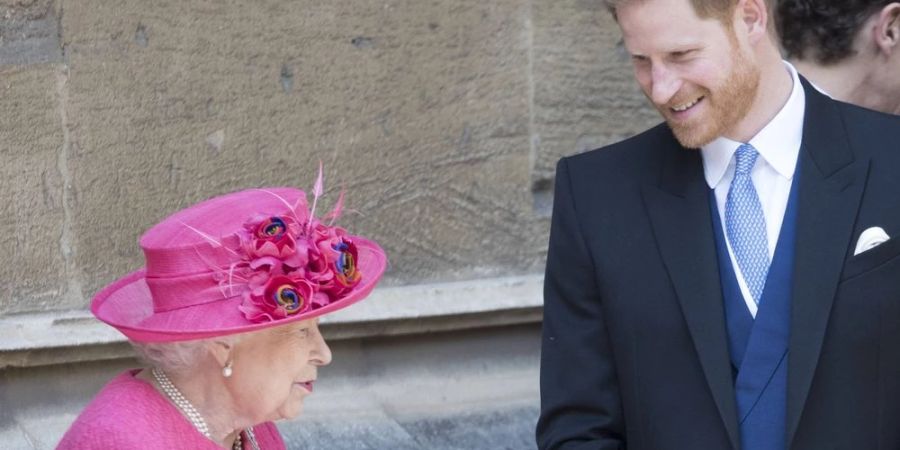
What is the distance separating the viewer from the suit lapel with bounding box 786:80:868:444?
2592 mm

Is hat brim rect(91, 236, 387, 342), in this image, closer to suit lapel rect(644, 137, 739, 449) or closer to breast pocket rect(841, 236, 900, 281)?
suit lapel rect(644, 137, 739, 449)

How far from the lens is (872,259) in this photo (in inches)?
104

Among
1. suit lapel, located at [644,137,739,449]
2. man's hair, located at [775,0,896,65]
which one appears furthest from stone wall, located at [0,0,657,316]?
Answer: suit lapel, located at [644,137,739,449]

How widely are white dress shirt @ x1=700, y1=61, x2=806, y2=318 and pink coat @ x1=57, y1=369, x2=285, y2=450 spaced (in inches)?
39.0

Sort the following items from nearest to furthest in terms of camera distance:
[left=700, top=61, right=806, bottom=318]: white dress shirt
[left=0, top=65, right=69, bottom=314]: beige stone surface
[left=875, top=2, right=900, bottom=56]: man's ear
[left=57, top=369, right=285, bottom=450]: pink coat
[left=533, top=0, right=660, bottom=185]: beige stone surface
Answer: [left=57, top=369, right=285, bottom=450]: pink coat, [left=700, top=61, right=806, bottom=318]: white dress shirt, [left=875, top=2, right=900, bottom=56]: man's ear, [left=0, top=65, right=69, bottom=314]: beige stone surface, [left=533, top=0, right=660, bottom=185]: beige stone surface

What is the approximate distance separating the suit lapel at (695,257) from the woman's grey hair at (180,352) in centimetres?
78

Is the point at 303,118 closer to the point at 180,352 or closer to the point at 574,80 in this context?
the point at 574,80

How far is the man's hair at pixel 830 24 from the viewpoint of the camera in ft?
10.9

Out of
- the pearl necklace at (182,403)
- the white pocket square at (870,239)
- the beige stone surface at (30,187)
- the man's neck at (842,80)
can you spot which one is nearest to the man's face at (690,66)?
the white pocket square at (870,239)

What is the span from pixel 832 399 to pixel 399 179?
1838 millimetres

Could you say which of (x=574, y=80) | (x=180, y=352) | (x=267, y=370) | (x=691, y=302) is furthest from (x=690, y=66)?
(x=574, y=80)

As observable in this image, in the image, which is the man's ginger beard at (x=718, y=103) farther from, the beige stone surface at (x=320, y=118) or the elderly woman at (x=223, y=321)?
the beige stone surface at (x=320, y=118)

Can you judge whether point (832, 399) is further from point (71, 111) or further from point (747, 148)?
point (71, 111)

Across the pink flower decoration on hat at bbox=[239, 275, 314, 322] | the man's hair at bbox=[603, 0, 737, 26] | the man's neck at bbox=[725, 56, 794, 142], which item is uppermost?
the man's hair at bbox=[603, 0, 737, 26]
